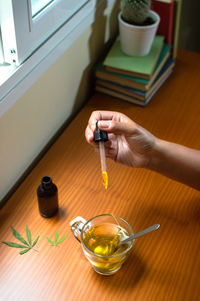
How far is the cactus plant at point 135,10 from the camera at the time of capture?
1275mm

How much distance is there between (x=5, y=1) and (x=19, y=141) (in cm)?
38

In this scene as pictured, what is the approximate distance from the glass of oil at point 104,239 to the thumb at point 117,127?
214 millimetres

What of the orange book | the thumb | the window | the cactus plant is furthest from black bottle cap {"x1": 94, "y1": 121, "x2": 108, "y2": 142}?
the orange book

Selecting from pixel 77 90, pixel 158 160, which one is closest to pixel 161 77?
pixel 77 90

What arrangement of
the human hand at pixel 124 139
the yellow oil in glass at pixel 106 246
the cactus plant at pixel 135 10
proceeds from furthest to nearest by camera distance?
the cactus plant at pixel 135 10
the human hand at pixel 124 139
the yellow oil in glass at pixel 106 246

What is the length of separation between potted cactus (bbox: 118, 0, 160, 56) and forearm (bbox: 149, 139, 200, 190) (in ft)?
1.37

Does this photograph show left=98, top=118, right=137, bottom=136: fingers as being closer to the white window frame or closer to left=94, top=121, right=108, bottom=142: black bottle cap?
left=94, top=121, right=108, bottom=142: black bottle cap

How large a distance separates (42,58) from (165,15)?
61 cm

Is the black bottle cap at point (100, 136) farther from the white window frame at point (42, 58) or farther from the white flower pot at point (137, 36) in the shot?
the white flower pot at point (137, 36)

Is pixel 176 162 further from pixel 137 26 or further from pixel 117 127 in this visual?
pixel 137 26

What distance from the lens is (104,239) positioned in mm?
963

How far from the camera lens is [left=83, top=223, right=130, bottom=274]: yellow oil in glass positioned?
0.89m

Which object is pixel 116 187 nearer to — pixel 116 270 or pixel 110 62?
pixel 116 270

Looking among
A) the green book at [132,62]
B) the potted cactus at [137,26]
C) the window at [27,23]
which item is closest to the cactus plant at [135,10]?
the potted cactus at [137,26]
